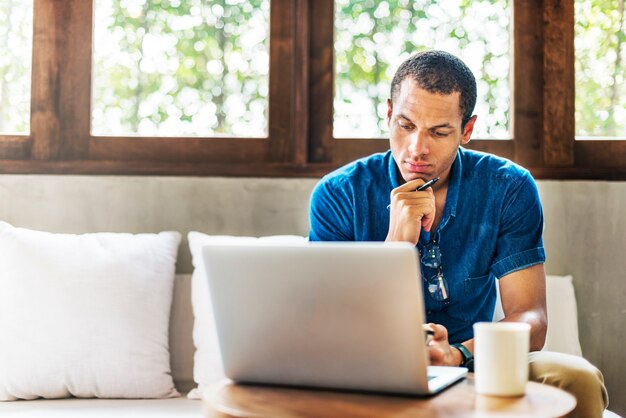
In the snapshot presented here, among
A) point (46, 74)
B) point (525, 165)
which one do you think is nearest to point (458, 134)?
point (525, 165)

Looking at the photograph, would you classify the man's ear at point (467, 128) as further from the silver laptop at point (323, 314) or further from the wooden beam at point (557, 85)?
the silver laptop at point (323, 314)

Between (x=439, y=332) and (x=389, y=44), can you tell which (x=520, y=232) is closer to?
(x=439, y=332)

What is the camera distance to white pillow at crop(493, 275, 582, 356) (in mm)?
2236

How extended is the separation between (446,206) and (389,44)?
902mm

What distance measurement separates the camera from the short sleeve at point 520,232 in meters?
1.81

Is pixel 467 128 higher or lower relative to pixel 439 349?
higher

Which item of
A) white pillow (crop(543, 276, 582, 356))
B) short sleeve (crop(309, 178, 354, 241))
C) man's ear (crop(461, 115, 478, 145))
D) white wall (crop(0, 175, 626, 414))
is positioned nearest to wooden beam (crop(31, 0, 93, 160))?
white wall (crop(0, 175, 626, 414))

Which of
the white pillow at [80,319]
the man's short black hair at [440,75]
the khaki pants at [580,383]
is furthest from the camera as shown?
the white pillow at [80,319]

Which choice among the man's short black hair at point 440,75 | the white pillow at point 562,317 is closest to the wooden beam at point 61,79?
the man's short black hair at point 440,75

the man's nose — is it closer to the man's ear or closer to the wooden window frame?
the man's ear

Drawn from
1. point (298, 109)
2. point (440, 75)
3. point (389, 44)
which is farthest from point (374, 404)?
point (389, 44)

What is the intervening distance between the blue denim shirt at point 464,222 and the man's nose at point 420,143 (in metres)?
0.12

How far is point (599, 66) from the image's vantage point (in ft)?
8.63

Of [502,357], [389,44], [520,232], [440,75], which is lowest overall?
[502,357]
